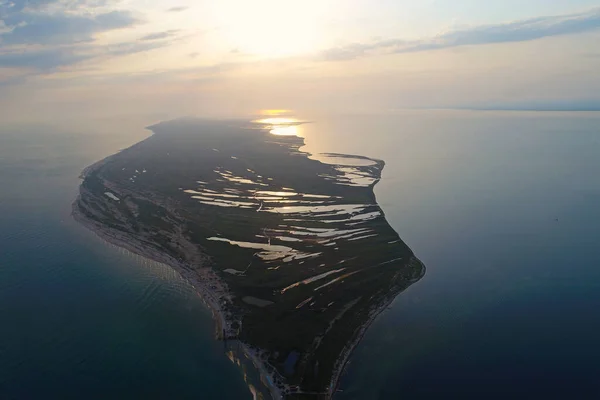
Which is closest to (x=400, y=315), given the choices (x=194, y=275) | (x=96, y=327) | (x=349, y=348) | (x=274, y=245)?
(x=349, y=348)

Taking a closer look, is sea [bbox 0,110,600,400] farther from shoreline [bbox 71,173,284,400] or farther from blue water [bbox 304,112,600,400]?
shoreline [bbox 71,173,284,400]

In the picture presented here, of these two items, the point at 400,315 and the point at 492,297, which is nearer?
the point at 400,315

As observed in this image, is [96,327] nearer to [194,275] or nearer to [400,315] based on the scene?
[194,275]

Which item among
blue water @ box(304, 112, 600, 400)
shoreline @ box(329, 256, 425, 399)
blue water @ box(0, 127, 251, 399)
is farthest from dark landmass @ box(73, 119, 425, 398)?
blue water @ box(304, 112, 600, 400)

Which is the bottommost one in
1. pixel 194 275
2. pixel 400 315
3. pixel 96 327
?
pixel 400 315

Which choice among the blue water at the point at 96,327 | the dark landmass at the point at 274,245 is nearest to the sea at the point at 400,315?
the blue water at the point at 96,327

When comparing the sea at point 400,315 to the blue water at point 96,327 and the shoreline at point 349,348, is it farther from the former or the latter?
the shoreline at point 349,348
